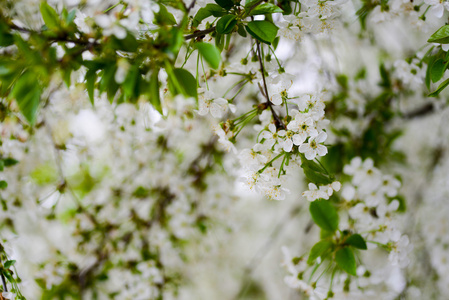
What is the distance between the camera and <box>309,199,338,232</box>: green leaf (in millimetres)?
811

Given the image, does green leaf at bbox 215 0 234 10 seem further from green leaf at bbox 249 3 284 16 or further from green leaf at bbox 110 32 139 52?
green leaf at bbox 110 32 139 52

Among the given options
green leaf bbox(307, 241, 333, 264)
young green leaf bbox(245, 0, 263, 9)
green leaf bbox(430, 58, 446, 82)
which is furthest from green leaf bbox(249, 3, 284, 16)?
green leaf bbox(307, 241, 333, 264)

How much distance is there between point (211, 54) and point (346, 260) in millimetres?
544

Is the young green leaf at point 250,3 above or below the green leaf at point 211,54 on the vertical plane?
above

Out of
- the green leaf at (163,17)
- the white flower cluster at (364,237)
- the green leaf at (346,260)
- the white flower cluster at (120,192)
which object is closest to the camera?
the green leaf at (163,17)

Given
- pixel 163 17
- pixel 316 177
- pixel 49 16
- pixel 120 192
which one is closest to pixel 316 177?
pixel 316 177

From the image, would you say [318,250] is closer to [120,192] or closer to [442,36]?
[442,36]

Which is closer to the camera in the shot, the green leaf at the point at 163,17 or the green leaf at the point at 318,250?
the green leaf at the point at 163,17

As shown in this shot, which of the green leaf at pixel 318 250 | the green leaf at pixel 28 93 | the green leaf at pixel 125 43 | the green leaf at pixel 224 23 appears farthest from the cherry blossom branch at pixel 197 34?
the green leaf at pixel 318 250

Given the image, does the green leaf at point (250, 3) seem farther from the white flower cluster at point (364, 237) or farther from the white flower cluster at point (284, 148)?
the white flower cluster at point (364, 237)

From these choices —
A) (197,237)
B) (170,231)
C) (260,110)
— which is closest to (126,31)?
(260,110)

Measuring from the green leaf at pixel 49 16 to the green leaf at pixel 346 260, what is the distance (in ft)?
2.35

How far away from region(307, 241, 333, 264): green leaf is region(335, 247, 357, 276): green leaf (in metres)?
0.03

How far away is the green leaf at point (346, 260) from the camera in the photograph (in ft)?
2.56
